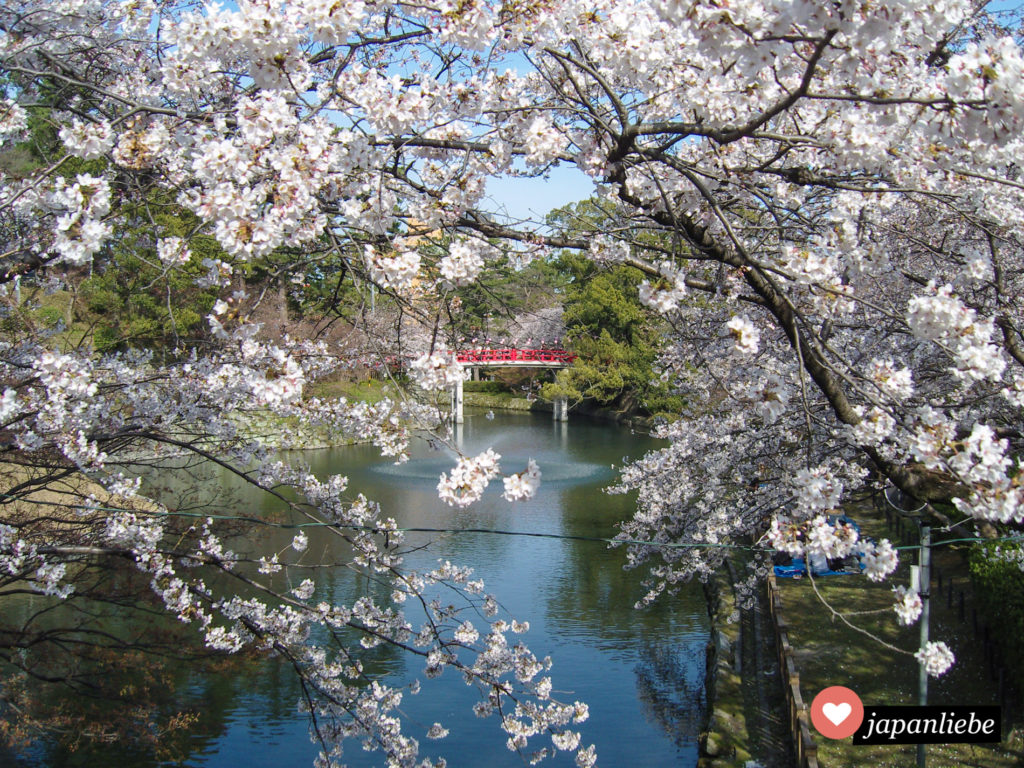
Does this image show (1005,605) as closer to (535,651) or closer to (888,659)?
(888,659)

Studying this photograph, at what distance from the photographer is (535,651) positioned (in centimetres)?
907

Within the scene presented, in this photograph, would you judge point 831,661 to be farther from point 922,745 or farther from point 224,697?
point 224,697

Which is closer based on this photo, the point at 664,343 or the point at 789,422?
the point at 789,422

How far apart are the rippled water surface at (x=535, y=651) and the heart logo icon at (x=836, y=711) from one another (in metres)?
2.01

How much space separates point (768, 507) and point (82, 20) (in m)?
5.50

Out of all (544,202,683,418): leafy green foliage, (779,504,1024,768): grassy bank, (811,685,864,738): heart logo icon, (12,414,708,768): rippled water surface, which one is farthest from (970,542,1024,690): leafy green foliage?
(544,202,683,418): leafy green foliage

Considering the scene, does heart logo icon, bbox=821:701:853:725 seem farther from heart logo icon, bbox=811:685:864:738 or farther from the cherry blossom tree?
the cherry blossom tree

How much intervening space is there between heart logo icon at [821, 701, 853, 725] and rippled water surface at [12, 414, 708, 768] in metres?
2.01

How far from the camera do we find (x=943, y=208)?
4.19m

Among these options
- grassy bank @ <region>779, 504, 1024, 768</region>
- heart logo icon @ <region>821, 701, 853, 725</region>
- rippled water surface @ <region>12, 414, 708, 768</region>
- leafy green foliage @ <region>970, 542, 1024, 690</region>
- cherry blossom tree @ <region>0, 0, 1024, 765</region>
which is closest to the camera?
cherry blossom tree @ <region>0, 0, 1024, 765</region>

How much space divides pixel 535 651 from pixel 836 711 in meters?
4.20

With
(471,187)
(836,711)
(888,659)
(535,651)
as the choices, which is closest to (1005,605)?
(888,659)

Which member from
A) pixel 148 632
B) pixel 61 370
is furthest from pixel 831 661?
pixel 61 370

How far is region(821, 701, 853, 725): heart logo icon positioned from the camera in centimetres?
Result: 537
